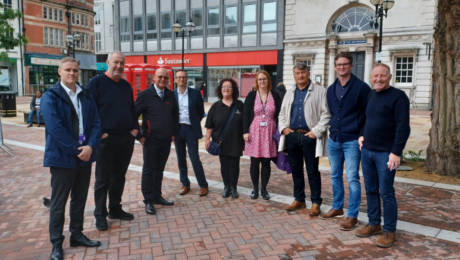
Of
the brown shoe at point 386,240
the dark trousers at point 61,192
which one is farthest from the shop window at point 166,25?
the brown shoe at point 386,240

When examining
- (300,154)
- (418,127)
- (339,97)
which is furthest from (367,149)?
(418,127)

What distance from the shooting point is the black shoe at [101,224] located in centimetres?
441

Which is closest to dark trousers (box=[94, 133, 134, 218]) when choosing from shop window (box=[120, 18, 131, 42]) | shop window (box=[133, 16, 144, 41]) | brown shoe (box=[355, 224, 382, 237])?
brown shoe (box=[355, 224, 382, 237])

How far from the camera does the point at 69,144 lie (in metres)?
3.51

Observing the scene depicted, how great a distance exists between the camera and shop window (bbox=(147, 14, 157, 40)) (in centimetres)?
3100

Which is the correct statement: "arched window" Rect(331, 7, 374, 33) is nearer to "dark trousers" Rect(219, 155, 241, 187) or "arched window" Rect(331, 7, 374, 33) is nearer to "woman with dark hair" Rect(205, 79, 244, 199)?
"woman with dark hair" Rect(205, 79, 244, 199)

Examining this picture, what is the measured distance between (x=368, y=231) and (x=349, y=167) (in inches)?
31.0

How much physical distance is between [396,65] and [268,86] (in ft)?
65.3

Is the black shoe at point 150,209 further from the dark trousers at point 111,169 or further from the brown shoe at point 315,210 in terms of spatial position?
the brown shoe at point 315,210

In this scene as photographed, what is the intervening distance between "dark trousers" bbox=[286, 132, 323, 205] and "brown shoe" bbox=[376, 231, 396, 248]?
3.64ft

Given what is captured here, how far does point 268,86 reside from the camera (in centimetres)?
549

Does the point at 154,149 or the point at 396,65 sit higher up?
the point at 396,65

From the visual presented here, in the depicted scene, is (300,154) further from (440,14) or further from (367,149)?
(440,14)

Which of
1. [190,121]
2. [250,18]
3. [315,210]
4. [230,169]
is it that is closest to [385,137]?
[315,210]
